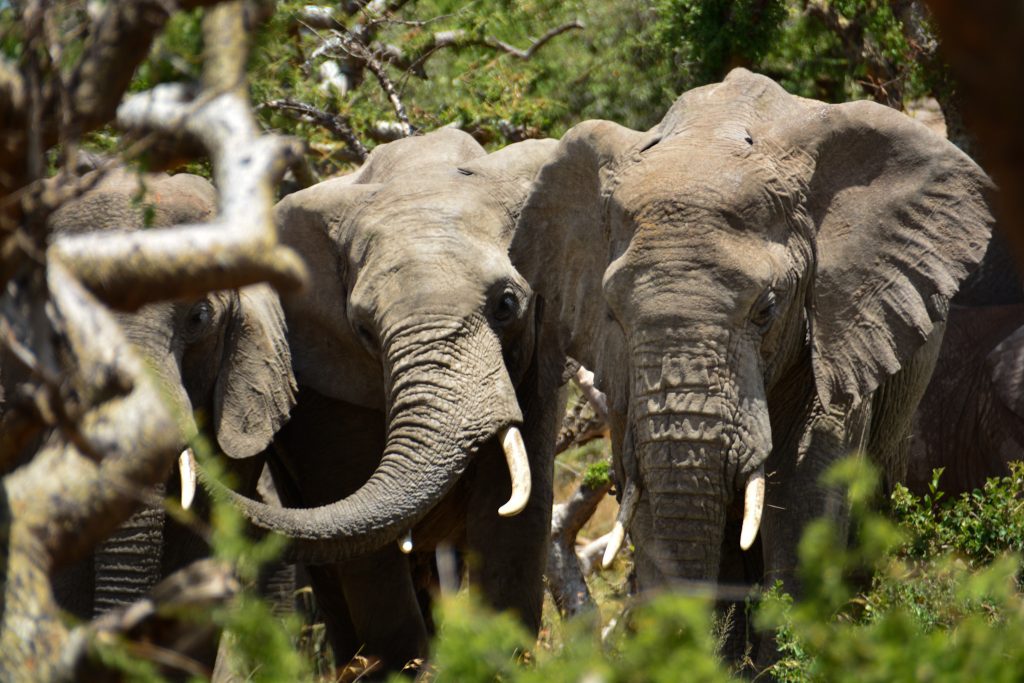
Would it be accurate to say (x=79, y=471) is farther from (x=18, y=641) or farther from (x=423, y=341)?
(x=423, y=341)

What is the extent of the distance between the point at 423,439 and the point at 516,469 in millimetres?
321

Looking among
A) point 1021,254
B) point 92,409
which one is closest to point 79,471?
point 92,409

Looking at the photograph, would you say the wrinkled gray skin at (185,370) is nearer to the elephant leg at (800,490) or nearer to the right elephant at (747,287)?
the right elephant at (747,287)

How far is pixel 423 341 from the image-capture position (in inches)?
227

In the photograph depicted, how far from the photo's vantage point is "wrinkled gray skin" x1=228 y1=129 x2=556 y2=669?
574cm

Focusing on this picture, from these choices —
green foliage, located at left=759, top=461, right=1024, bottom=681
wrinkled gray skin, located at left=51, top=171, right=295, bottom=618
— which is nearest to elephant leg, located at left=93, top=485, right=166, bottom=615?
wrinkled gray skin, located at left=51, top=171, right=295, bottom=618

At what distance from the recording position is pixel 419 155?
21.8 ft

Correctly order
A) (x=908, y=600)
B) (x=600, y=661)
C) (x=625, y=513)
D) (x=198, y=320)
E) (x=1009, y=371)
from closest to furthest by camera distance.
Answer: (x=600, y=661) → (x=908, y=600) → (x=625, y=513) → (x=198, y=320) → (x=1009, y=371)

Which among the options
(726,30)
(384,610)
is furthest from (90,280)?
(726,30)

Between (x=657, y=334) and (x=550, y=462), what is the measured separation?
155 centimetres

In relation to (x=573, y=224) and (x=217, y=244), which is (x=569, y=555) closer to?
(x=573, y=224)

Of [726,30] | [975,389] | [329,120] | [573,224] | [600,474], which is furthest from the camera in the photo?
[329,120]

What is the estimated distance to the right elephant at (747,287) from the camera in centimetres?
493

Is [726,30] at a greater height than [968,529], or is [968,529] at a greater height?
[726,30]
